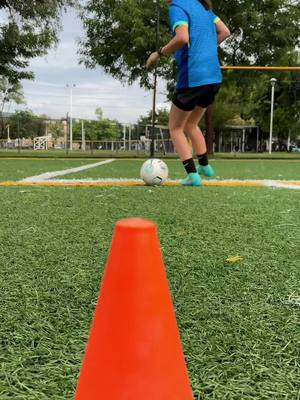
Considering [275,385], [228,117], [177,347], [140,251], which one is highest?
[228,117]

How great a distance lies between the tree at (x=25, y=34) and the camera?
17.1 meters

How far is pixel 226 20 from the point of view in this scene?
1788 cm

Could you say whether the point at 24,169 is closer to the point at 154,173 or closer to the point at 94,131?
the point at 154,173

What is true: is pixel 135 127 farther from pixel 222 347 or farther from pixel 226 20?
pixel 222 347

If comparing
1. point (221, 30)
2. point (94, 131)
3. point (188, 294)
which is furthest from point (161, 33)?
point (94, 131)

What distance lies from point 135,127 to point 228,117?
2014cm

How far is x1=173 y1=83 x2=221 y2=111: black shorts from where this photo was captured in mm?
4797

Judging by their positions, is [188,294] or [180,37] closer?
[188,294]

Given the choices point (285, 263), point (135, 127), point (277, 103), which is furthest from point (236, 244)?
point (277, 103)

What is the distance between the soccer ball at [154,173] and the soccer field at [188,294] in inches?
73.1

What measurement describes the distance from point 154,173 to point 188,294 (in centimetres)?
362

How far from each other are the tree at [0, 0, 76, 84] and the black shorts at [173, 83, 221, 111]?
1391cm

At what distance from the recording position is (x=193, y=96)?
4.80 m

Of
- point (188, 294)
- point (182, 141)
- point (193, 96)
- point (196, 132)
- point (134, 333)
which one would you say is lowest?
point (188, 294)
